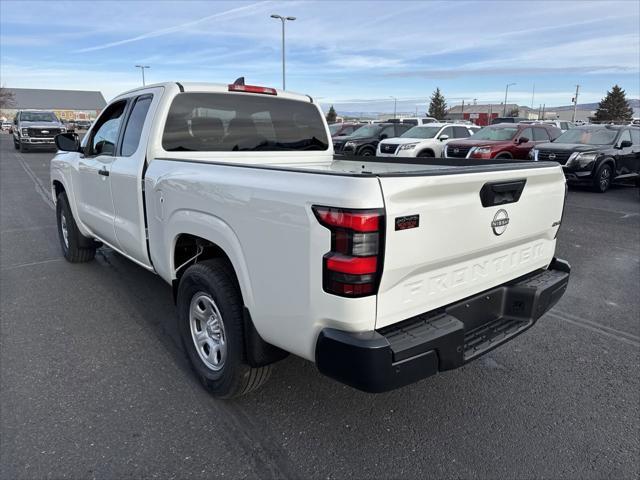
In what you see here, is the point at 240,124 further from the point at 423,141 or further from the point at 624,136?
the point at 423,141

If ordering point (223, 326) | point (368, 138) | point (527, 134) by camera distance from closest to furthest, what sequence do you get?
point (223, 326) → point (527, 134) → point (368, 138)

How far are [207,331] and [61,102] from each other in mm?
136889

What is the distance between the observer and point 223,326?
111 inches

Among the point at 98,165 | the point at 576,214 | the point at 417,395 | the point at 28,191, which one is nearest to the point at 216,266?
the point at 417,395

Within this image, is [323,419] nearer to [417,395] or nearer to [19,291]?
[417,395]

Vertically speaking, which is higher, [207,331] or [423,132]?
[423,132]

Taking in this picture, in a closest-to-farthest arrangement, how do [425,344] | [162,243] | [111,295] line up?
1. [425,344]
2. [162,243]
3. [111,295]

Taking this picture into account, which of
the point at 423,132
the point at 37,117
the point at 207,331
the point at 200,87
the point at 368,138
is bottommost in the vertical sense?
the point at 207,331

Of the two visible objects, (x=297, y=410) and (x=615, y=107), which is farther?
(x=615, y=107)

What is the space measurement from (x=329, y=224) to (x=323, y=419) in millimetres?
1390

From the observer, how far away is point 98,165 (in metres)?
4.50

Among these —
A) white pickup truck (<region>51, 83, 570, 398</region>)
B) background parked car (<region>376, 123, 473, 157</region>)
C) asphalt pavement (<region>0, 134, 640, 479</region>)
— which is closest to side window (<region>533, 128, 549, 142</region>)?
background parked car (<region>376, 123, 473, 157</region>)

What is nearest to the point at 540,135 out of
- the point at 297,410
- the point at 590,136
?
the point at 590,136

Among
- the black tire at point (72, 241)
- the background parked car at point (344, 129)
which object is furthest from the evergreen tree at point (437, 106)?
the black tire at point (72, 241)
